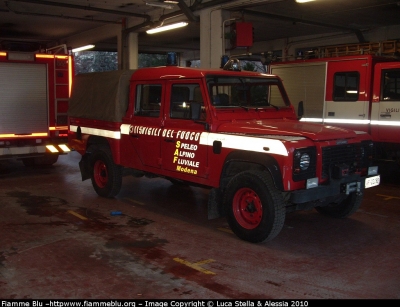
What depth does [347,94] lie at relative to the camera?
10656 mm

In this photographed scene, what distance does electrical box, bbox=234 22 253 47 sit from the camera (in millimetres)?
12472

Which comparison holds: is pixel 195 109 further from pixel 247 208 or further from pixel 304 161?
pixel 304 161

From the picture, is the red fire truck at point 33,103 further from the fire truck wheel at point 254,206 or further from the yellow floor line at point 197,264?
the yellow floor line at point 197,264

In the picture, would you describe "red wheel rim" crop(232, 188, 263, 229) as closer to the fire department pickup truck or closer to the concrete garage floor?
the fire department pickup truck

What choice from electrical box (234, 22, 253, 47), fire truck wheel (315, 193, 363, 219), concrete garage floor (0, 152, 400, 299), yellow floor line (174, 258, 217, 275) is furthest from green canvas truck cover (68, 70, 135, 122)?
electrical box (234, 22, 253, 47)

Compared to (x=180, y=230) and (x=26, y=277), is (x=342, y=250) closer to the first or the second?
(x=180, y=230)

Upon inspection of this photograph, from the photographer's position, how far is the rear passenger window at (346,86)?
10.5 metres

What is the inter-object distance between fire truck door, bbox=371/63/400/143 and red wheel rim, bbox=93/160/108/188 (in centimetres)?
588

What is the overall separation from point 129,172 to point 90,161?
3.15 feet

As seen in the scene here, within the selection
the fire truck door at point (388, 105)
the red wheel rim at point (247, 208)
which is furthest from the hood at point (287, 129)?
the fire truck door at point (388, 105)

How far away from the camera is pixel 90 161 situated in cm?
873

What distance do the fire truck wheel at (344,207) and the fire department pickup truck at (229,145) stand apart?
17 millimetres

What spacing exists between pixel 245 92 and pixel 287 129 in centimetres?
121

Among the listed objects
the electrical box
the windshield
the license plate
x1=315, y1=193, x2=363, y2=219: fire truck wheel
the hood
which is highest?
the electrical box
